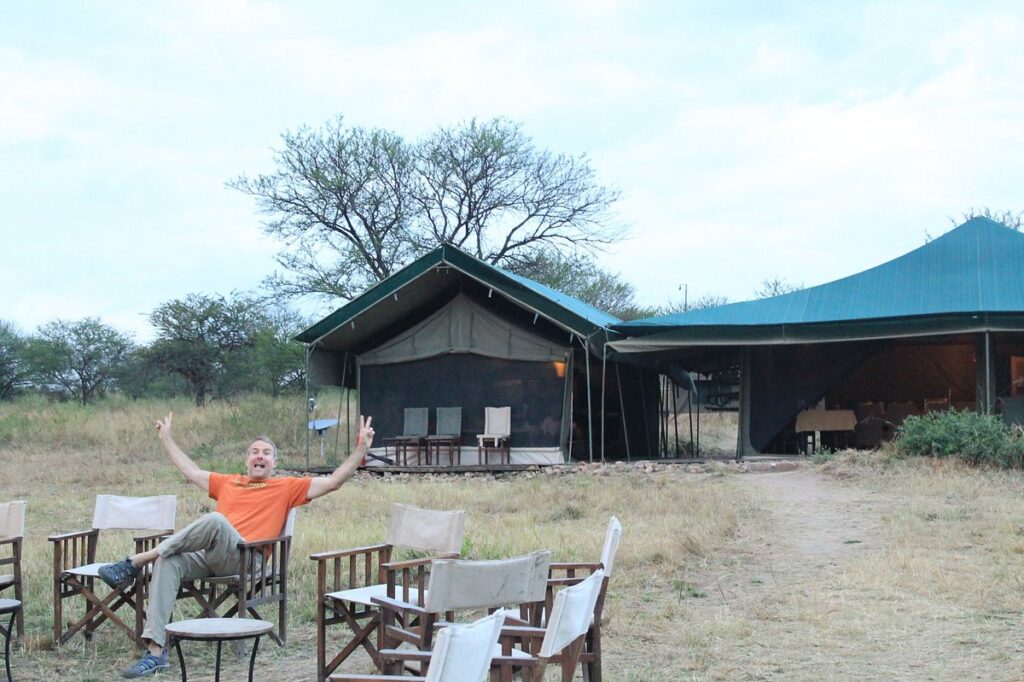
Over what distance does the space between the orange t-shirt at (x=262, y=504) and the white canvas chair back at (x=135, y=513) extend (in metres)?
0.45

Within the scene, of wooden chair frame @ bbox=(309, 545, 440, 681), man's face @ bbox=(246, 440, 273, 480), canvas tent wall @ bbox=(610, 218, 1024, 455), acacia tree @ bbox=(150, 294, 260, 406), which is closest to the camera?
wooden chair frame @ bbox=(309, 545, 440, 681)

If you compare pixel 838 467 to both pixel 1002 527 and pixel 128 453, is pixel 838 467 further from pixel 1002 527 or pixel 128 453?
pixel 128 453

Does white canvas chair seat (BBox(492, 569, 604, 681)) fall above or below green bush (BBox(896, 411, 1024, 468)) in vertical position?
below

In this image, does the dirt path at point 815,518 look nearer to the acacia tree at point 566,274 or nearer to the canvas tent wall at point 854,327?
the canvas tent wall at point 854,327

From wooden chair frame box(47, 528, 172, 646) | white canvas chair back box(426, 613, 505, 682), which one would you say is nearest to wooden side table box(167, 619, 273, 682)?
wooden chair frame box(47, 528, 172, 646)

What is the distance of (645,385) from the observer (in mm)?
21156

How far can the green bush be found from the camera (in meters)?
13.0

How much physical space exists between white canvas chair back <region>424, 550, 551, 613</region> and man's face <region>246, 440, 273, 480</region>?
2.40 m

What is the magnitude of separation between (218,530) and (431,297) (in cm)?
1248

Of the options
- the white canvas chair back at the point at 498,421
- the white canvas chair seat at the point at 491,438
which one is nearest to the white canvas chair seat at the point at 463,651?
the white canvas chair seat at the point at 491,438

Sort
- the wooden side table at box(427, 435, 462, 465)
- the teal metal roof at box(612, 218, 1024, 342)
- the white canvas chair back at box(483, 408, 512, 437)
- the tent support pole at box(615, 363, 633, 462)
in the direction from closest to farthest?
the teal metal roof at box(612, 218, 1024, 342)
the white canvas chair back at box(483, 408, 512, 437)
the wooden side table at box(427, 435, 462, 465)
the tent support pole at box(615, 363, 633, 462)

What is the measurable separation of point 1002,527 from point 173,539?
659cm

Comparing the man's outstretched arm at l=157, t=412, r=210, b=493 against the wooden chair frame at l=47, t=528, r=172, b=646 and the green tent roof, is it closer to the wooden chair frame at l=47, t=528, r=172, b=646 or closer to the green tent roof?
the wooden chair frame at l=47, t=528, r=172, b=646

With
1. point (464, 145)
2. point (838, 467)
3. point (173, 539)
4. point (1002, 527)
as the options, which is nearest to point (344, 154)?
point (464, 145)
